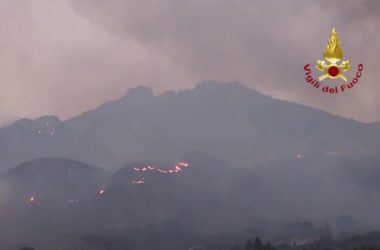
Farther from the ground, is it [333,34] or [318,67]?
[333,34]
